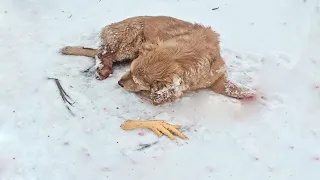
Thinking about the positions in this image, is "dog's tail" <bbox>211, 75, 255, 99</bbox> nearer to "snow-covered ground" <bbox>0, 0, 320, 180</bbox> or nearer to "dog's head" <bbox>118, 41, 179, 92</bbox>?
"snow-covered ground" <bbox>0, 0, 320, 180</bbox>

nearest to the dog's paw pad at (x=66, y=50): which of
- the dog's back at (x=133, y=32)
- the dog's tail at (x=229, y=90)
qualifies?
the dog's back at (x=133, y=32)

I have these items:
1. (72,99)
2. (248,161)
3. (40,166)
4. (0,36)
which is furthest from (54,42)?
(248,161)

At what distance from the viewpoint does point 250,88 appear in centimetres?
467

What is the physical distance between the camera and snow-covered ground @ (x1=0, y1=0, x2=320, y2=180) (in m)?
3.92

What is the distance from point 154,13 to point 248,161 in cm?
228

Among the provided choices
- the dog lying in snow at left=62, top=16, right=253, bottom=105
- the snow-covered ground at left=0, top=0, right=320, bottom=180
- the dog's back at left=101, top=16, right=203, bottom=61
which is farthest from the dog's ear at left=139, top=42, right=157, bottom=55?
the snow-covered ground at left=0, top=0, right=320, bottom=180

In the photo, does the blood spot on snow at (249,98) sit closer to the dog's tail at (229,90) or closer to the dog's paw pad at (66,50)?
the dog's tail at (229,90)

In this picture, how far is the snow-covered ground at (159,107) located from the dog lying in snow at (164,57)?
14 centimetres

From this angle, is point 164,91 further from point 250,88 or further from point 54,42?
point 54,42

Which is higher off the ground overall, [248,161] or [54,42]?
[54,42]

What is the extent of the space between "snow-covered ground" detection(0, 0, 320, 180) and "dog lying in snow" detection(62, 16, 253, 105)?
138 millimetres

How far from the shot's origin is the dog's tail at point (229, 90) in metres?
4.56

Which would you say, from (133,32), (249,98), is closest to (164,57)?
(133,32)

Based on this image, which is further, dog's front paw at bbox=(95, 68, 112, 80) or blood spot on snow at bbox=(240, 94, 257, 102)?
dog's front paw at bbox=(95, 68, 112, 80)
